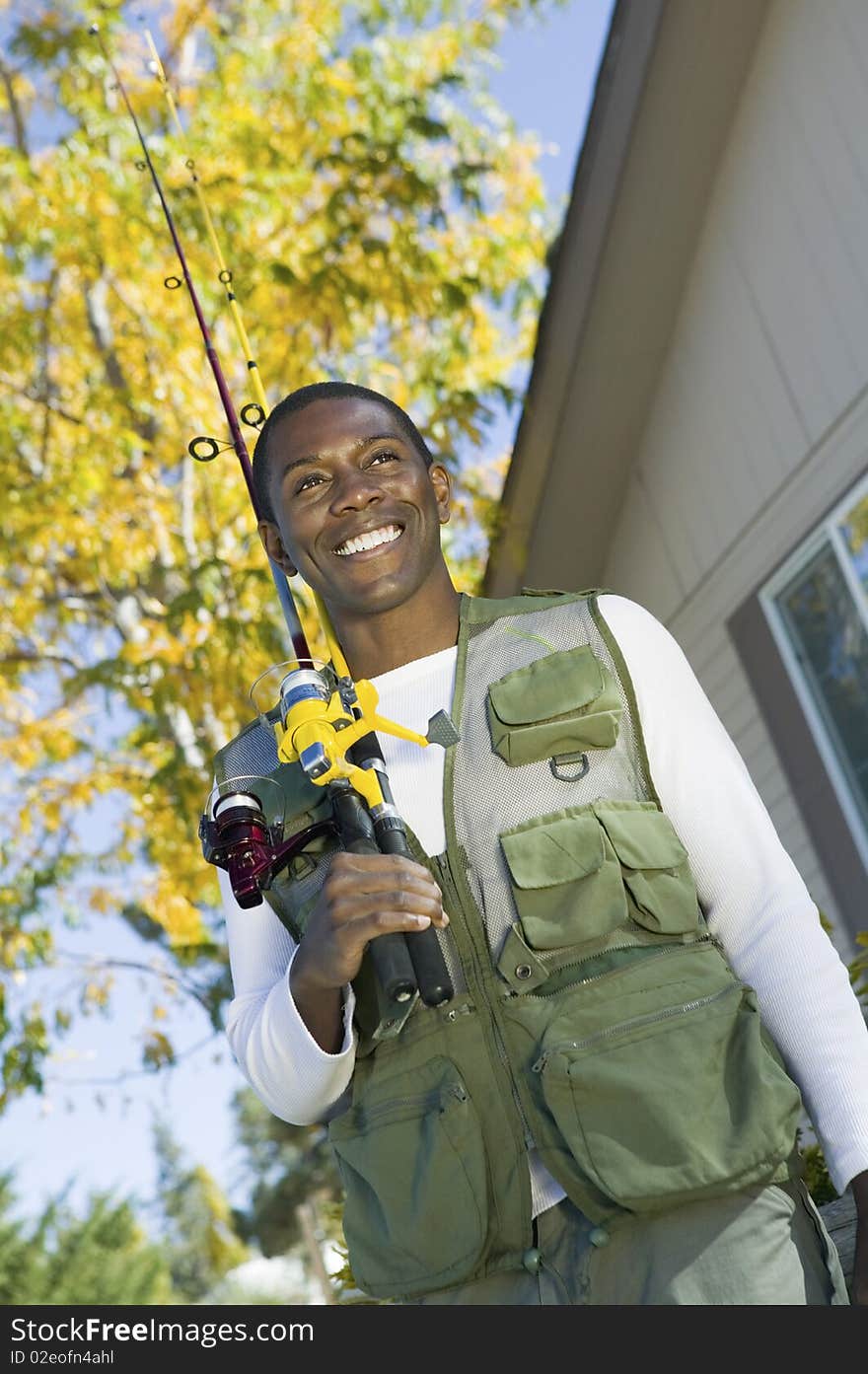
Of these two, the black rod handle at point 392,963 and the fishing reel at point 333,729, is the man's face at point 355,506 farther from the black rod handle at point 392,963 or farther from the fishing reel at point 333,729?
the black rod handle at point 392,963

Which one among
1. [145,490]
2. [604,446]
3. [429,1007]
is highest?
[145,490]

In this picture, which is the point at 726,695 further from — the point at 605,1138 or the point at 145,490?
the point at 605,1138

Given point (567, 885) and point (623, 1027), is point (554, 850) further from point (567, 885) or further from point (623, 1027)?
point (623, 1027)

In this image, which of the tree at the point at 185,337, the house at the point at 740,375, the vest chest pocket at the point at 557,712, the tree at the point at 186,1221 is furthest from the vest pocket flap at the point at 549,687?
the tree at the point at 186,1221

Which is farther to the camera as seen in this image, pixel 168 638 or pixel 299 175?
pixel 299 175

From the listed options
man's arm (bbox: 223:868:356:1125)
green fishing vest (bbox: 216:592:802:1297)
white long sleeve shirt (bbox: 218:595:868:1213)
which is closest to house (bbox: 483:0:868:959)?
white long sleeve shirt (bbox: 218:595:868:1213)

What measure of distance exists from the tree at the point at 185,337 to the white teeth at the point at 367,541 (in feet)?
15.9

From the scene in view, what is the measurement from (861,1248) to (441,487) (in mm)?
1483

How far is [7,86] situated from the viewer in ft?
33.1

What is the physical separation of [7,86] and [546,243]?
12.3 ft

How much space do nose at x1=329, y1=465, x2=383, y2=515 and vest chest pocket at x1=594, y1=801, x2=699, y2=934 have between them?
0.69 metres

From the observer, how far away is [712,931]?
7.36ft

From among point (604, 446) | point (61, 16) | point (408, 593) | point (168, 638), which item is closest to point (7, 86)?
point (61, 16)

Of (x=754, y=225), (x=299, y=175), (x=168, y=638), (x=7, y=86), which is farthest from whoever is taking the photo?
(x=7, y=86)
